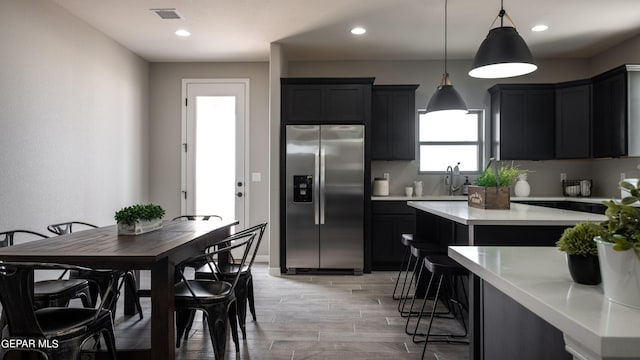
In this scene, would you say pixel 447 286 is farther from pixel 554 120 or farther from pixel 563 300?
pixel 554 120

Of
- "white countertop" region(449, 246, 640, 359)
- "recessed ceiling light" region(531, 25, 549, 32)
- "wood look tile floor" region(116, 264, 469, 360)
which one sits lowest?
"wood look tile floor" region(116, 264, 469, 360)

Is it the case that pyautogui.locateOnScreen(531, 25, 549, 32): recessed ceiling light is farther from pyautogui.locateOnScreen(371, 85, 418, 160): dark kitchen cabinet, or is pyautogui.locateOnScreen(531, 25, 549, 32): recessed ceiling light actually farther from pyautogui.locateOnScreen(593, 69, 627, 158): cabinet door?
→ pyautogui.locateOnScreen(371, 85, 418, 160): dark kitchen cabinet

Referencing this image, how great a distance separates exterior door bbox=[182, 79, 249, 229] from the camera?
529 cm

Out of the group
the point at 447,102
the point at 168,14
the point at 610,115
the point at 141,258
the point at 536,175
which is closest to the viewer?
the point at 141,258

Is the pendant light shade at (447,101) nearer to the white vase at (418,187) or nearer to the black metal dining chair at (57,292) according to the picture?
the white vase at (418,187)

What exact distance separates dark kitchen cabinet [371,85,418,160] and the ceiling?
0.55m

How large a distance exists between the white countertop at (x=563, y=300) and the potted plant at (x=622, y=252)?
0.10 feet

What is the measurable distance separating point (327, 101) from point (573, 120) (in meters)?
3.17

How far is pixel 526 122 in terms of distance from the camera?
193 inches

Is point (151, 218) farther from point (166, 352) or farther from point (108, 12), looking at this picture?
point (108, 12)

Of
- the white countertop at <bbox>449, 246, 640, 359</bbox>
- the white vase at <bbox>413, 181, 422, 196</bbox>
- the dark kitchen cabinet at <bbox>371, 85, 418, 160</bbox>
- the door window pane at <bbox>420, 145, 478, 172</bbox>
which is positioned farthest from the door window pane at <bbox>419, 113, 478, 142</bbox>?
the white countertop at <bbox>449, 246, 640, 359</bbox>

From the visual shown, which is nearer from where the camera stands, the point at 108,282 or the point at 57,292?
the point at 57,292

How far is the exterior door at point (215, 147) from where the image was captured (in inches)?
208

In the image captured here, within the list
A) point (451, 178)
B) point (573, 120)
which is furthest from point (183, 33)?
point (573, 120)
